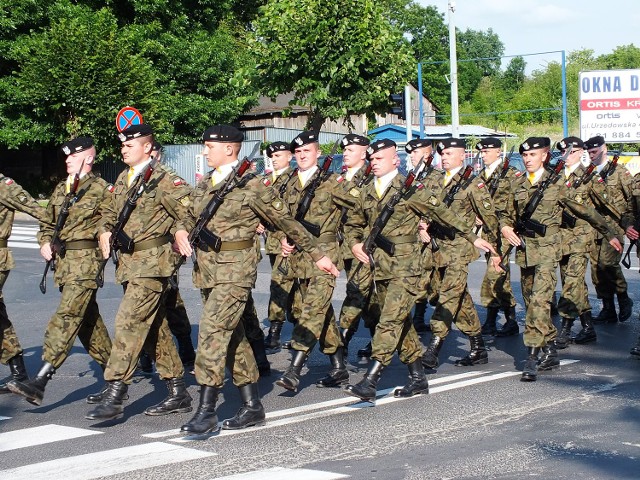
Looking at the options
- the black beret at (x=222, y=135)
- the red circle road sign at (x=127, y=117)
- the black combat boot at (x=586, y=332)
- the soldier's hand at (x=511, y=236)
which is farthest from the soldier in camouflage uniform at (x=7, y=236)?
the red circle road sign at (x=127, y=117)

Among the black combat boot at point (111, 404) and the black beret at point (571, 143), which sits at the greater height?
the black beret at point (571, 143)

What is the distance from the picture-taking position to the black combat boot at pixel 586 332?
10.8m

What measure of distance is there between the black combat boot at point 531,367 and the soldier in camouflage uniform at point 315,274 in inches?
57.3

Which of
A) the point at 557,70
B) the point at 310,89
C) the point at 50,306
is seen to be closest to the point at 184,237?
the point at 50,306

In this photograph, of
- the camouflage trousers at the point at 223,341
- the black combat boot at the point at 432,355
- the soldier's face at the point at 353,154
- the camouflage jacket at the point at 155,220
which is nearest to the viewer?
the camouflage trousers at the point at 223,341

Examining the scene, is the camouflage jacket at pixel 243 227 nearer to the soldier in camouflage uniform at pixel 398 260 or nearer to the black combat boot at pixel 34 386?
the soldier in camouflage uniform at pixel 398 260

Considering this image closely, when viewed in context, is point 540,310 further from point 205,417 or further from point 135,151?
point 135,151

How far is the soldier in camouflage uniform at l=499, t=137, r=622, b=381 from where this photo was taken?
356 inches

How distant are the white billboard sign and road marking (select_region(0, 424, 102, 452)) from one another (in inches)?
768

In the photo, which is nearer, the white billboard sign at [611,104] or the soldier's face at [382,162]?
the soldier's face at [382,162]

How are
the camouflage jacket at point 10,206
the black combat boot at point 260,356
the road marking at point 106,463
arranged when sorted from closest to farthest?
the road marking at point 106,463 < the camouflage jacket at point 10,206 < the black combat boot at point 260,356

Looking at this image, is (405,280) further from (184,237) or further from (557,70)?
(557,70)

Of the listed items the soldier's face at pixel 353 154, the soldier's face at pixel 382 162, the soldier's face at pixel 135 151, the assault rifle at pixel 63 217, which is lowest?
the assault rifle at pixel 63 217

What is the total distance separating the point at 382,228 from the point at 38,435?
9.54 feet
